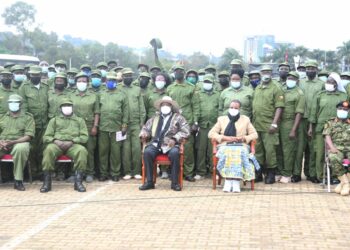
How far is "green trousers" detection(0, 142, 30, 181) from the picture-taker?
30.2 feet

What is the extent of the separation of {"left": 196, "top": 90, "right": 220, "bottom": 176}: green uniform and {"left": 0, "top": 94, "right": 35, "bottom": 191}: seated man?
2878 mm

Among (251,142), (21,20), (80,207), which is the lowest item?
(80,207)

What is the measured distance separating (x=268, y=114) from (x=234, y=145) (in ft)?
3.32

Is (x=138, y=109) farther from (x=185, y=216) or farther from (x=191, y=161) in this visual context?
(x=185, y=216)

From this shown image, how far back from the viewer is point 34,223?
273 inches

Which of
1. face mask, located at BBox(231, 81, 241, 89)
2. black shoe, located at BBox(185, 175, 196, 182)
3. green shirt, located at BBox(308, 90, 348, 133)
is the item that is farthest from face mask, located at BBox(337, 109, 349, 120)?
black shoe, located at BBox(185, 175, 196, 182)

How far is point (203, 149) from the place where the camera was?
33.9 ft

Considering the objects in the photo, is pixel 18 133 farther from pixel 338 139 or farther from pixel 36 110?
pixel 338 139

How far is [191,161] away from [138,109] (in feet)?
4.29

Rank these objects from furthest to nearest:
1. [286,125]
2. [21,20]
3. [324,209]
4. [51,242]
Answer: [21,20] → [286,125] → [324,209] → [51,242]

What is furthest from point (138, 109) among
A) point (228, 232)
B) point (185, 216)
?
point (228, 232)

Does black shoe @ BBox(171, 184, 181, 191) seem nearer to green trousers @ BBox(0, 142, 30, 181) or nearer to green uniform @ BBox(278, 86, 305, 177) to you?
green uniform @ BBox(278, 86, 305, 177)

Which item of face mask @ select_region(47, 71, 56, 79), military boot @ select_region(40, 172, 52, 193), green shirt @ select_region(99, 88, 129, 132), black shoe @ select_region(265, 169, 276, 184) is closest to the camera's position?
military boot @ select_region(40, 172, 52, 193)

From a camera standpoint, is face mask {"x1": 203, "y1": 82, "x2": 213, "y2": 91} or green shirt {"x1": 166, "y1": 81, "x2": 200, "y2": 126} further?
face mask {"x1": 203, "y1": 82, "x2": 213, "y2": 91}
